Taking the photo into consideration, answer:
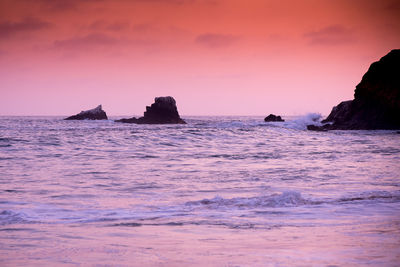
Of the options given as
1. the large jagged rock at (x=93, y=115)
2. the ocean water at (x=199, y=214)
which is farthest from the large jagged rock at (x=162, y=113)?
the ocean water at (x=199, y=214)

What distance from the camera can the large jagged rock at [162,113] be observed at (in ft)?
223

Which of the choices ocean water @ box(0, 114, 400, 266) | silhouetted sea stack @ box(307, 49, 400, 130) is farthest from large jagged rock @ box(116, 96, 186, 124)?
ocean water @ box(0, 114, 400, 266)

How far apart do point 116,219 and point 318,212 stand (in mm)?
3148

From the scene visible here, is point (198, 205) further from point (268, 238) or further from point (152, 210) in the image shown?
point (268, 238)

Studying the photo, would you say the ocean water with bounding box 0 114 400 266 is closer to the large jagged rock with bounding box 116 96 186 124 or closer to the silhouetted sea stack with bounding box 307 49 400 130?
the silhouetted sea stack with bounding box 307 49 400 130

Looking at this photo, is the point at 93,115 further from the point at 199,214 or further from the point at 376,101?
the point at 199,214

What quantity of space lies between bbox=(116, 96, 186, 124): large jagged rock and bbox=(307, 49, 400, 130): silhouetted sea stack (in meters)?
26.3

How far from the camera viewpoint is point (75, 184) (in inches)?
404

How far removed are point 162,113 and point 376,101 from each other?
1297 inches

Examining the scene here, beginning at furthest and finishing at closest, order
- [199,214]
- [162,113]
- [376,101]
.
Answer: [162,113]
[376,101]
[199,214]

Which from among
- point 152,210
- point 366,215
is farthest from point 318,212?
point 152,210

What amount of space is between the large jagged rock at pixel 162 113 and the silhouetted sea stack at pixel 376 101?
86.3 ft

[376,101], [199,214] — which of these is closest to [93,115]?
[376,101]

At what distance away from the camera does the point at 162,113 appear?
68.7 meters
